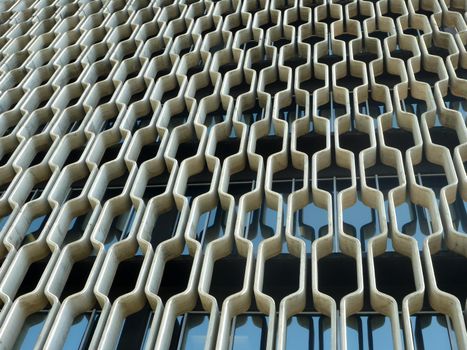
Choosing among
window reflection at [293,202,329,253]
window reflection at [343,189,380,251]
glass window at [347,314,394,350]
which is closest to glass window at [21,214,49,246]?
window reflection at [293,202,329,253]

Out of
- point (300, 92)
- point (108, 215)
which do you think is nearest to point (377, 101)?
point (300, 92)

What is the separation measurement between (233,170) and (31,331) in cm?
324

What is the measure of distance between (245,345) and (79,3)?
30.1 ft

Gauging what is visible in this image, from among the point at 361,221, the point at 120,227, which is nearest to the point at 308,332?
the point at 361,221

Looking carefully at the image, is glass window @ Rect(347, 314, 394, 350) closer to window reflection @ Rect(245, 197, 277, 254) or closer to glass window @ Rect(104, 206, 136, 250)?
window reflection @ Rect(245, 197, 277, 254)

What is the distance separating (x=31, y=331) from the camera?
25.2 ft

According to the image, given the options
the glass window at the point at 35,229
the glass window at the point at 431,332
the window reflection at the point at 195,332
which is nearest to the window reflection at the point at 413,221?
the glass window at the point at 431,332

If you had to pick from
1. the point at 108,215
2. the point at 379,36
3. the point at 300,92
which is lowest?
the point at 379,36

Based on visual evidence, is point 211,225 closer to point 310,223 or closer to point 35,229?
point 310,223

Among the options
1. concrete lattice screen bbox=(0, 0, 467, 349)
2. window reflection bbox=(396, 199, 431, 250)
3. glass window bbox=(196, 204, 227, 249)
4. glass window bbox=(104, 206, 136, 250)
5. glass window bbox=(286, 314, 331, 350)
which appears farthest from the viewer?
glass window bbox=(104, 206, 136, 250)

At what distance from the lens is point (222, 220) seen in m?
8.70

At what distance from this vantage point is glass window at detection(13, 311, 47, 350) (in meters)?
7.50

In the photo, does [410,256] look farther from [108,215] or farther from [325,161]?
[108,215]

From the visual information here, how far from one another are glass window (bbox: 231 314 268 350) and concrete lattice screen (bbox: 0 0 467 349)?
50 mm
